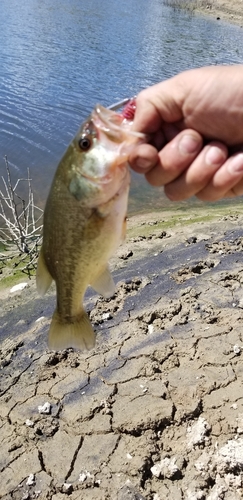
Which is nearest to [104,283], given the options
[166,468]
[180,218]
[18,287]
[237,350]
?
[166,468]

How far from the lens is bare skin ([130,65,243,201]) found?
261 cm

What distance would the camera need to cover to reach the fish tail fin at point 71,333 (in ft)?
9.20

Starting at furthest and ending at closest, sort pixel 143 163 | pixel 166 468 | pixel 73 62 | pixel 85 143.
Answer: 1. pixel 73 62
2. pixel 166 468
3. pixel 143 163
4. pixel 85 143

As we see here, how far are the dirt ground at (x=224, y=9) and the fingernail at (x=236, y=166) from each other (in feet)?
152

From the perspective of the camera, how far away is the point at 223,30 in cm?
3644

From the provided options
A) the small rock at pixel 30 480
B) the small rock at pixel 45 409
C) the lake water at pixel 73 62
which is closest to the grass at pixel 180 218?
the lake water at pixel 73 62

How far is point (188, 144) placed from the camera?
2.61 metres

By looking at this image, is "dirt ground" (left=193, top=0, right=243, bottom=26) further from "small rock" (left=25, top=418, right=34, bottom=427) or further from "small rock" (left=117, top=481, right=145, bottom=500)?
"small rock" (left=117, top=481, right=145, bottom=500)

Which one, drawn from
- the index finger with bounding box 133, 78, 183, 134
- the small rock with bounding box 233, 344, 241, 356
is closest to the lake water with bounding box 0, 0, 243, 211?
the small rock with bounding box 233, 344, 241, 356

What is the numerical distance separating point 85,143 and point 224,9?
52039 mm

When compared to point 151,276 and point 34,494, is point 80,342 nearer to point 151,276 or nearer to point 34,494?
point 34,494

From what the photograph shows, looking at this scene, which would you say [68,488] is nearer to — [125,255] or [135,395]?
[135,395]

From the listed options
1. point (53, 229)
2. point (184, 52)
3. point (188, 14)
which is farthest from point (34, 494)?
point (188, 14)

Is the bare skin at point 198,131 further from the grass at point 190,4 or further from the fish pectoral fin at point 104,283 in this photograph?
the grass at point 190,4
